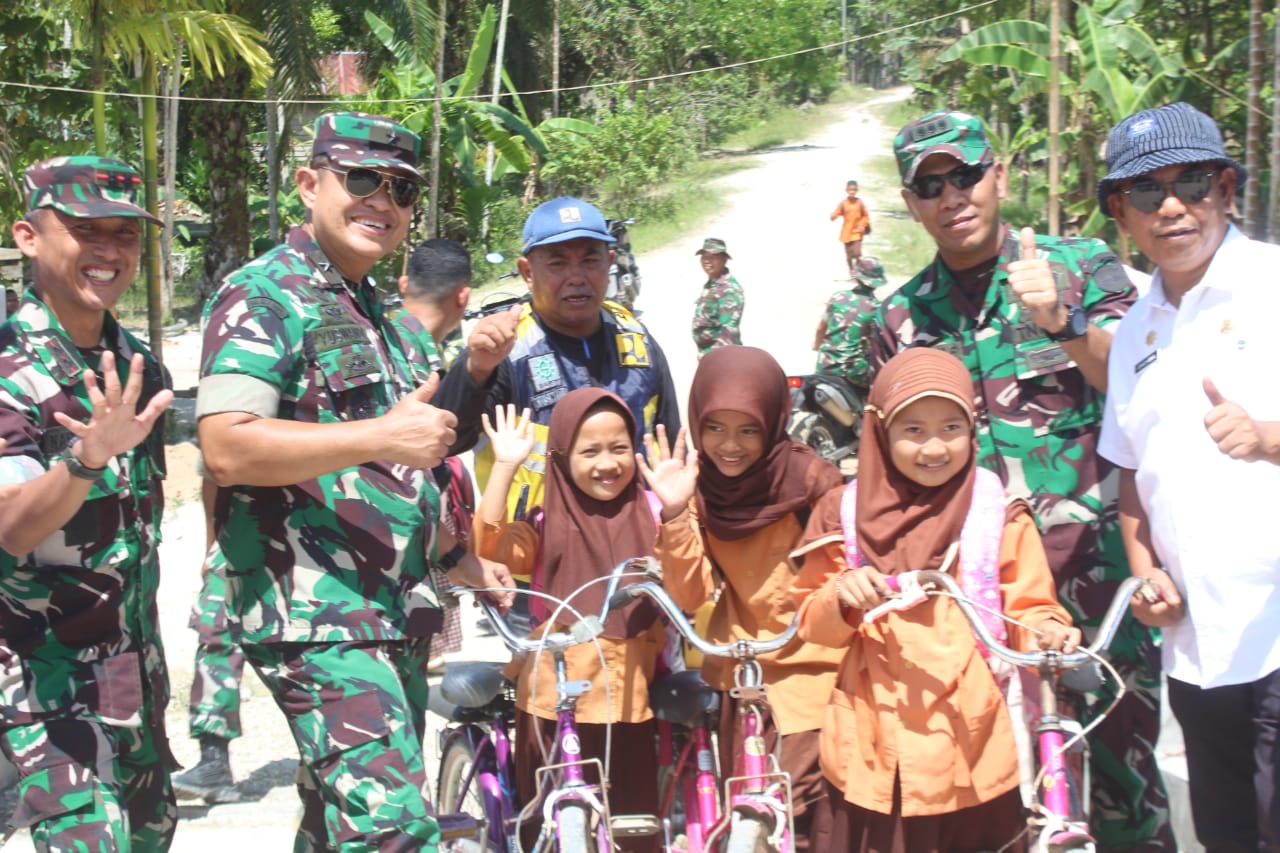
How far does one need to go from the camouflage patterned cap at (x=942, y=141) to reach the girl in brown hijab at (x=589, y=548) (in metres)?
1.01

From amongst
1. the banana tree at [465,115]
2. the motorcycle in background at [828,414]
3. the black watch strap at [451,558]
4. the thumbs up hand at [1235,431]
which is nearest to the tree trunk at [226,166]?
the banana tree at [465,115]

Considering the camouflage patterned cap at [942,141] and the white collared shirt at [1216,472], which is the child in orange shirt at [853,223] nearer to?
the camouflage patterned cap at [942,141]

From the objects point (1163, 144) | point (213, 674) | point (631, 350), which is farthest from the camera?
point (213, 674)

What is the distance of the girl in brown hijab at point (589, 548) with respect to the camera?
11.3 feet

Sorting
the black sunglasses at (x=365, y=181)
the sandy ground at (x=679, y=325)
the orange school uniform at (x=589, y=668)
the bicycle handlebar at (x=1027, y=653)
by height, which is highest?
the black sunglasses at (x=365, y=181)

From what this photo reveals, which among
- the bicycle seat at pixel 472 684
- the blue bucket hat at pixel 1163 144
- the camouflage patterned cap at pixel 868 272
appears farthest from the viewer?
the camouflage patterned cap at pixel 868 272

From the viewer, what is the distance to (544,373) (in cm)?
381

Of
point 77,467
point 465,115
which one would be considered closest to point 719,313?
point 77,467

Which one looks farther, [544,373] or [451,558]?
[544,373]

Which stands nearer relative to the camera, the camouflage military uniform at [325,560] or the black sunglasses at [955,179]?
the camouflage military uniform at [325,560]

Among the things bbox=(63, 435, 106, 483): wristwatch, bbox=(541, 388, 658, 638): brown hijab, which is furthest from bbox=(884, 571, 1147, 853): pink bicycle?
bbox=(63, 435, 106, 483): wristwatch

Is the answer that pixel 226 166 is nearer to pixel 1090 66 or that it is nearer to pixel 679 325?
pixel 679 325

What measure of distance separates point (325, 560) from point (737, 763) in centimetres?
118

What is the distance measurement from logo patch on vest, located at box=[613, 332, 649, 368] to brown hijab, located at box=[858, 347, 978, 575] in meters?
0.99
